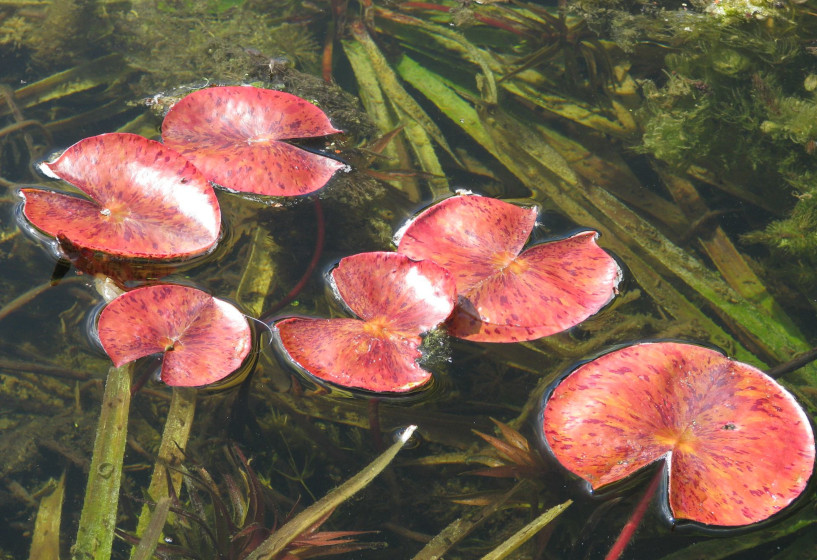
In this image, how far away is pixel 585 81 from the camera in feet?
10.8

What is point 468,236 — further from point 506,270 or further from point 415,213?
point 415,213

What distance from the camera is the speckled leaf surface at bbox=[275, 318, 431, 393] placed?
1.82 metres

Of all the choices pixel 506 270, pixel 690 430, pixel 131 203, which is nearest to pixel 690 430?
pixel 690 430

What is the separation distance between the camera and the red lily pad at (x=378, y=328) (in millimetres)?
1835

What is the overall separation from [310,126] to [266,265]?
664 millimetres

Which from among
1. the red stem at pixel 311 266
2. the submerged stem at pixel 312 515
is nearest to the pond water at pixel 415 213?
the red stem at pixel 311 266

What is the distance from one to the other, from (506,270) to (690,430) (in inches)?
31.1

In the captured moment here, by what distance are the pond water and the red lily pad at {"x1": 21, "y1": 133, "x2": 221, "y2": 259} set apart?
0.74ft

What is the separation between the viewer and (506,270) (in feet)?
6.73

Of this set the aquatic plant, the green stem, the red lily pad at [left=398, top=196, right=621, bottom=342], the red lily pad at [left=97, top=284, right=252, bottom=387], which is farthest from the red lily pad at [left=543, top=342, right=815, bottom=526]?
the green stem

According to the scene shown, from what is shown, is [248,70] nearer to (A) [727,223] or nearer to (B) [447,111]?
(B) [447,111]

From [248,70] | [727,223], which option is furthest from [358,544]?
[248,70]

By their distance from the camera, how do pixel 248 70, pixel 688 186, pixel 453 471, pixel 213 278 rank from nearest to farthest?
1. pixel 453 471
2. pixel 213 278
3. pixel 688 186
4. pixel 248 70

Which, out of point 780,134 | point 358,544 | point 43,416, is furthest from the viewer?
point 780,134
